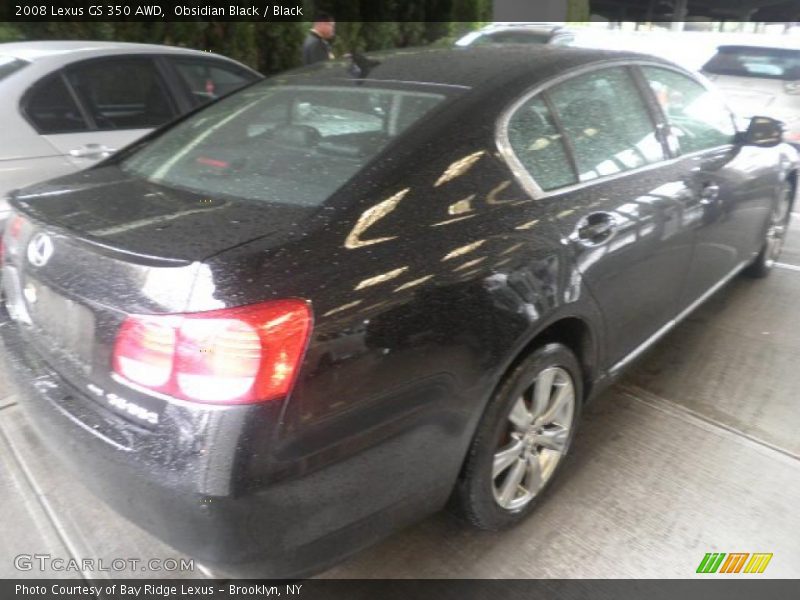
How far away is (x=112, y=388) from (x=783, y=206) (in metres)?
4.47

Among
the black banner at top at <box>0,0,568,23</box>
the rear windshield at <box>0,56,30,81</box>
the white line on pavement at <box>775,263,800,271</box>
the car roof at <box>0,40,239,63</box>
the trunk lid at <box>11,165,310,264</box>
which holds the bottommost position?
the white line on pavement at <box>775,263,800,271</box>

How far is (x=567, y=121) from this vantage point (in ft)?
7.75

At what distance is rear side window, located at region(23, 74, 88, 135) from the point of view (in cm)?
365

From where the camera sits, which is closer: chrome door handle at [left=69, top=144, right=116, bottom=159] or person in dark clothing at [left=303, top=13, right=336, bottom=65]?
chrome door handle at [left=69, top=144, right=116, bottom=159]

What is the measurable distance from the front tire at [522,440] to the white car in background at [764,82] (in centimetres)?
703

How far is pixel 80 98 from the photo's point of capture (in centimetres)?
385

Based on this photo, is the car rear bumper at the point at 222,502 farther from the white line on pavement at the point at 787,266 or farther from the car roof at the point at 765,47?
the car roof at the point at 765,47

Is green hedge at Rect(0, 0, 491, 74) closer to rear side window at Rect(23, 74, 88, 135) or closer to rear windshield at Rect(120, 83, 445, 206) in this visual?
rear side window at Rect(23, 74, 88, 135)

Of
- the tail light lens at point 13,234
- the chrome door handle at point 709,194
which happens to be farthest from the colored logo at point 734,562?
the tail light lens at point 13,234

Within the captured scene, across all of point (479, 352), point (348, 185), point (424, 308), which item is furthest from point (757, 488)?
point (348, 185)

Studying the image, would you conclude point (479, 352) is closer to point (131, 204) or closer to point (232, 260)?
point (232, 260)

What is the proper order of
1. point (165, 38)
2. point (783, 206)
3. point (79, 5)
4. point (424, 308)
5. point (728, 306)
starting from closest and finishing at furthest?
point (424, 308)
point (728, 306)
point (783, 206)
point (79, 5)
point (165, 38)

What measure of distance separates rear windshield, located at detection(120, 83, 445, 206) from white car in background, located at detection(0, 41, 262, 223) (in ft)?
4.53

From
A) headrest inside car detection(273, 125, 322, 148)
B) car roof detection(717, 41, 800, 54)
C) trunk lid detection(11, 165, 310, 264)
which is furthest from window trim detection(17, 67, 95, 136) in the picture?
car roof detection(717, 41, 800, 54)
